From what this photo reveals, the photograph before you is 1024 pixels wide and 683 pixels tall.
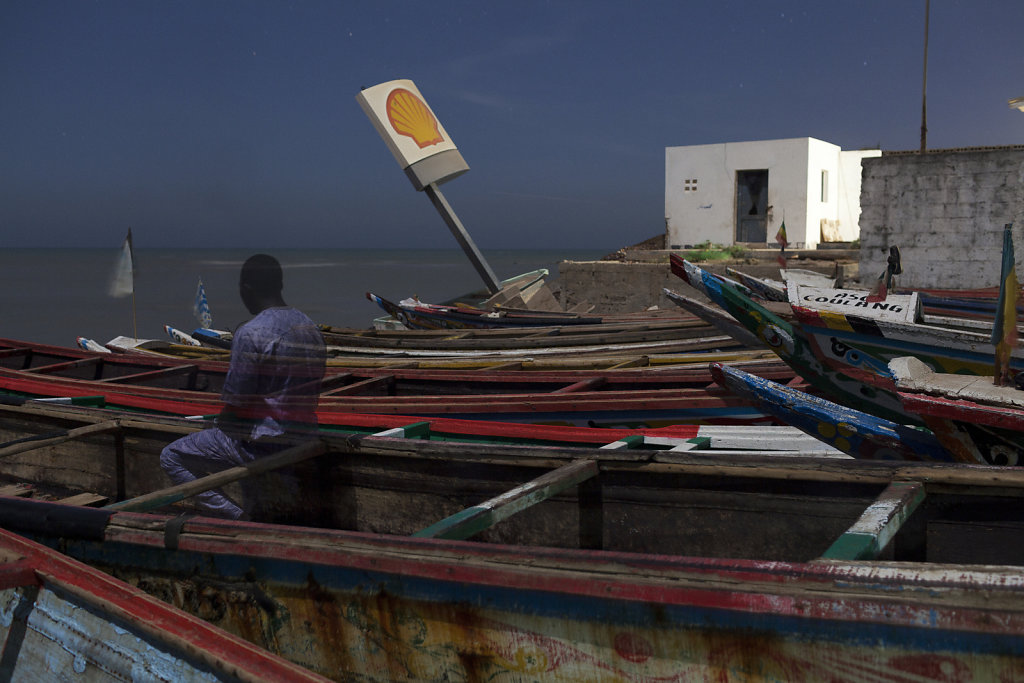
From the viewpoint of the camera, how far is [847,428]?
354 cm

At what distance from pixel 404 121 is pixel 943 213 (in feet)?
37.4

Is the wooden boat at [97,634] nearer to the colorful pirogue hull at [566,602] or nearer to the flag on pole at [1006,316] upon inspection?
the colorful pirogue hull at [566,602]

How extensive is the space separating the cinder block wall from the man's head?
436 inches

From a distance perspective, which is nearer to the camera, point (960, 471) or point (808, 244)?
point (960, 471)

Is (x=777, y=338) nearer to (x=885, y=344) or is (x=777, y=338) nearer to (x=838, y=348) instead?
(x=838, y=348)

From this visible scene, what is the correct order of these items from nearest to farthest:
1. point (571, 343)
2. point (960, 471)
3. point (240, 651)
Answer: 1. point (240, 651)
2. point (960, 471)
3. point (571, 343)

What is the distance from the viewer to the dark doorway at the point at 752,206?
26.5 m

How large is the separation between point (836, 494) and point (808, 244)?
25.4m

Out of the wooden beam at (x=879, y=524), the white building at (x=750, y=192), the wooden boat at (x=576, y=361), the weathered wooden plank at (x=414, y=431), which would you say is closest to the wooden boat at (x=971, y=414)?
the wooden beam at (x=879, y=524)

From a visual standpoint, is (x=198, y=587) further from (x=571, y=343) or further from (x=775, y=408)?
(x=571, y=343)

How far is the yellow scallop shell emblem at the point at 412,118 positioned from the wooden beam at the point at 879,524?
16.6m

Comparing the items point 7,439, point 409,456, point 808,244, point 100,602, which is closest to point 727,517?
point 409,456

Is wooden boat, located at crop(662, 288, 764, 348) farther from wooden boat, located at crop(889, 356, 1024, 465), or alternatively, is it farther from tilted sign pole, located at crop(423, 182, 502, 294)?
tilted sign pole, located at crop(423, 182, 502, 294)

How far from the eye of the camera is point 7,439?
487 centimetres
